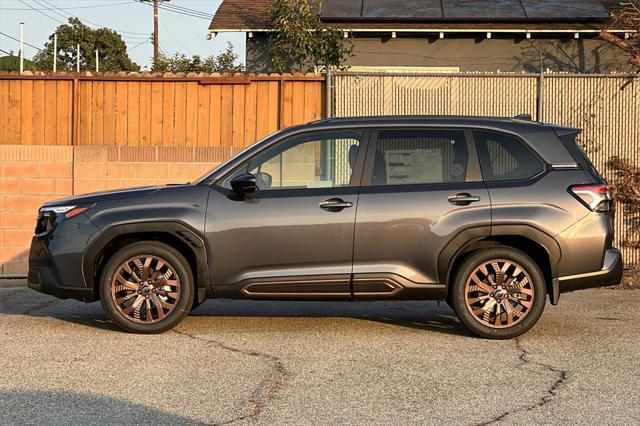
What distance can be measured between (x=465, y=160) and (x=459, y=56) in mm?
10907

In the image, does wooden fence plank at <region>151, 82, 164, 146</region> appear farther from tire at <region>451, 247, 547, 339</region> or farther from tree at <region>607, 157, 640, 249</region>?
tire at <region>451, 247, 547, 339</region>

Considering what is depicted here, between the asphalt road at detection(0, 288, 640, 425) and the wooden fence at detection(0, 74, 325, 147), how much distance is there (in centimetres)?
438

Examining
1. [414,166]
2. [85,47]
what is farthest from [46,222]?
[85,47]

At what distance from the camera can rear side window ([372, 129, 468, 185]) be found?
8109mm

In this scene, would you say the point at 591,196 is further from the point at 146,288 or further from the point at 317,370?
the point at 146,288

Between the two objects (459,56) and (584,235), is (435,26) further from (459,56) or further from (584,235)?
(584,235)

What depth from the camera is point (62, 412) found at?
5.66m

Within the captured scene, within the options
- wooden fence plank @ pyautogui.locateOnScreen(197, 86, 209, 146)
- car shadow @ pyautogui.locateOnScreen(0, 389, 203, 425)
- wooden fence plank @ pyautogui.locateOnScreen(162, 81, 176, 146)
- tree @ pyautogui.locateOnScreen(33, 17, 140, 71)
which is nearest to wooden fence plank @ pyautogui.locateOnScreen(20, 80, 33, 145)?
wooden fence plank @ pyautogui.locateOnScreen(162, 81, 176, 146)

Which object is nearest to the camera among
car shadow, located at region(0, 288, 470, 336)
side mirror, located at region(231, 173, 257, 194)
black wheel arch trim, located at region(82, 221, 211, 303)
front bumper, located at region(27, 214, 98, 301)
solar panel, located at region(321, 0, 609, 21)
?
side mirror, located at region(231, 173, 257, 194)

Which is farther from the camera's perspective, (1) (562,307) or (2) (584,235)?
(1) (562,307)

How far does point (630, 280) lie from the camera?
12.1 metres

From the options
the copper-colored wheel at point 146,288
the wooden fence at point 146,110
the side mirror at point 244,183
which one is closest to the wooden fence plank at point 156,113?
the wooden fence at point 146,110

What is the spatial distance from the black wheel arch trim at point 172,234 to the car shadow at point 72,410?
213cm

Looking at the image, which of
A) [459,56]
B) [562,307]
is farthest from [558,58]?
[562,307]
